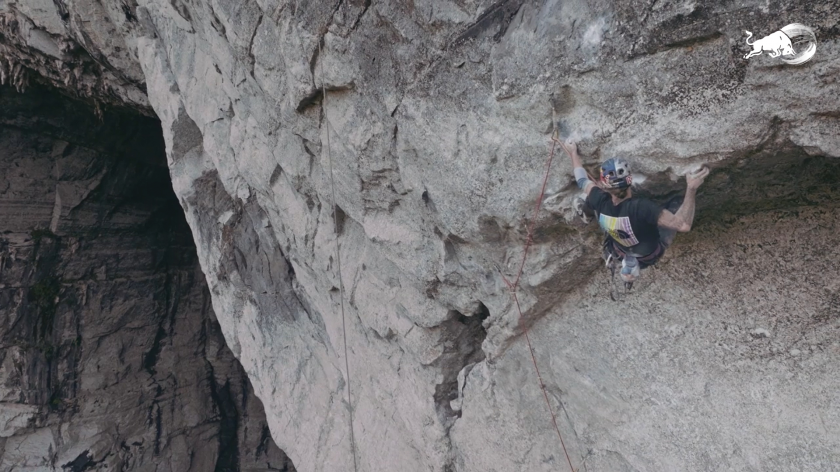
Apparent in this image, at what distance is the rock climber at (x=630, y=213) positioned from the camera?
2.64 metres

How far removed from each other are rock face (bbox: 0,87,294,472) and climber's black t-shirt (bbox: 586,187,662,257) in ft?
26.1

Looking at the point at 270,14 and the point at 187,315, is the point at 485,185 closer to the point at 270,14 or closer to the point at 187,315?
the point at 270,14

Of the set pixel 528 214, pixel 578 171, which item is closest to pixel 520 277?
pixel 528 214

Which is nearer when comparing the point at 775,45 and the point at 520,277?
the point at 775,45

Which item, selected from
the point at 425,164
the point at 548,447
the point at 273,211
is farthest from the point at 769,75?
the point at 273,211

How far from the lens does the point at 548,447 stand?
387 centimetres

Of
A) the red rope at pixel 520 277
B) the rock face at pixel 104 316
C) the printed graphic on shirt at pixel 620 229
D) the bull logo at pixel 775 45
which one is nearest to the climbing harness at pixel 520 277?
the red rope at pixel 520 277

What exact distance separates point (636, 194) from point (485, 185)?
851 mm

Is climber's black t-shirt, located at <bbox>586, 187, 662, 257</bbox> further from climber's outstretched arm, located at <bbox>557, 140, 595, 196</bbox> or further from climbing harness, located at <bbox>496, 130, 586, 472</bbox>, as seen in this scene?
climbing harness, located at <bbox>496, 130, 586, 472</bbox>

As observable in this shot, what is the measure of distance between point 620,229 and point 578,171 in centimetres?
35

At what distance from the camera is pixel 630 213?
2.74 m

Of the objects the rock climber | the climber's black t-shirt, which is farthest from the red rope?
the climber's black t-shirt

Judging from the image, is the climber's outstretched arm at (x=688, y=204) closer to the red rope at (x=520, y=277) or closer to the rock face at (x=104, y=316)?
the red rope at (x=520, y=277)

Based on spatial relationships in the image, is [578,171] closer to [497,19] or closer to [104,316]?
[497,19]
